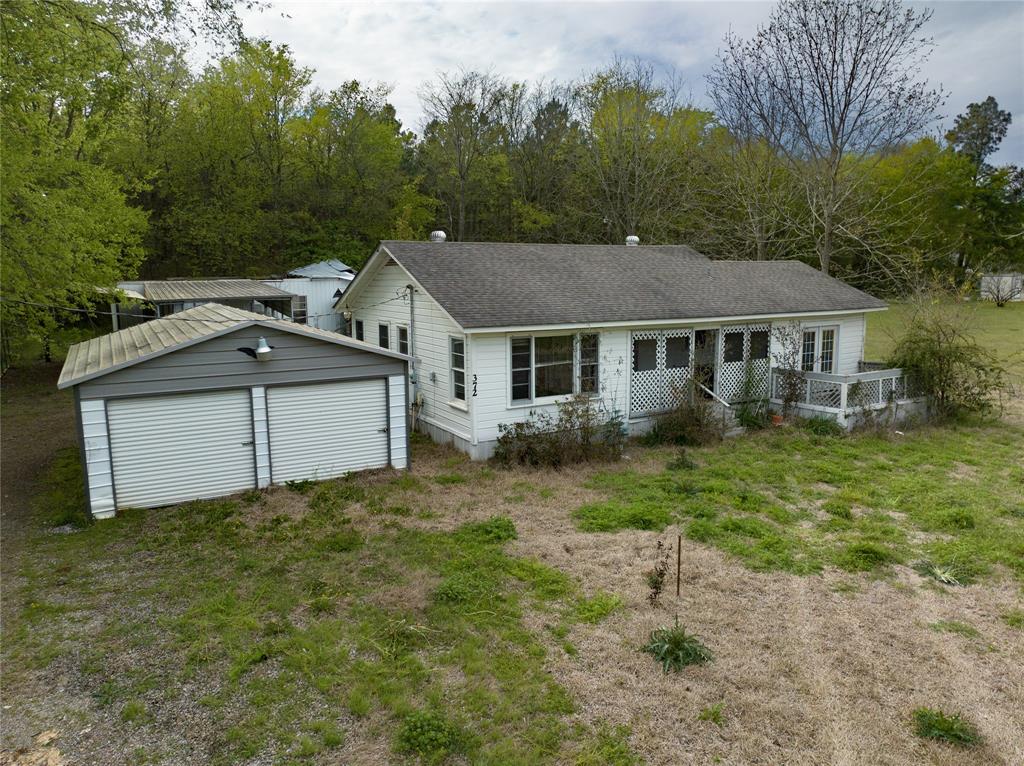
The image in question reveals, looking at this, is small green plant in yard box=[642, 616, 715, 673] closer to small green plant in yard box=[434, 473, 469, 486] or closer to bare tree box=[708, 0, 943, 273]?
small green plant in yard box=[434, 473, 469, 486]

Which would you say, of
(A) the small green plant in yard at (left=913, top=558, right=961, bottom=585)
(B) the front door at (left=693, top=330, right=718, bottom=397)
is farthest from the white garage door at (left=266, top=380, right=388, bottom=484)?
(A) the small green plant in yard at (left=913, top=558, right=961, bottom=585)

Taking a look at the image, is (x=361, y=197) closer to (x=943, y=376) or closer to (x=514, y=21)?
(x=514, y=21)

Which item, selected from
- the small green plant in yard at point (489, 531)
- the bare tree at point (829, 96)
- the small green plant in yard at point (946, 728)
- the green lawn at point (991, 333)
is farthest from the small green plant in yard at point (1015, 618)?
the bare tree at point (829, 96)

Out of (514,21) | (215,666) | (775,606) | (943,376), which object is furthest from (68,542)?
(943,376)

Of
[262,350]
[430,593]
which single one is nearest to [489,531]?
[430,593]

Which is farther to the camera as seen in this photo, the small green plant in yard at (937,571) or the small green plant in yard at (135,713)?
the small green plant in yard at (937,571)

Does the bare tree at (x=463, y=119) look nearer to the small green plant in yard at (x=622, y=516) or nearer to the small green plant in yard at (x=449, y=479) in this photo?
the small green plant in yard at (x=449, y=479)
